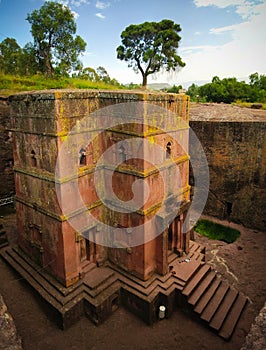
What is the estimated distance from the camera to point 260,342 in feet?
11.2

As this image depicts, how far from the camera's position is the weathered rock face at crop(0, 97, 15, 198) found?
15180 mm

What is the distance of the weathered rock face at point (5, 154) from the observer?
49.8ft

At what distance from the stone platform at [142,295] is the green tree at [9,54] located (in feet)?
79.2

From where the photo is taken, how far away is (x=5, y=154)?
50.6 feet

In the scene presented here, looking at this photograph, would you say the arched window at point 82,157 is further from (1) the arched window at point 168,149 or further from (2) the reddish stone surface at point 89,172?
(1) the arched window at point 168,149

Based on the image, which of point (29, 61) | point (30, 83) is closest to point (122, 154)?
point (30, 83)

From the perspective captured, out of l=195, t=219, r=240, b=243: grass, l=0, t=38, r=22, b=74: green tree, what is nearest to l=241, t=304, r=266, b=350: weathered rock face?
l=195, t=219, r=240, b=243: grass

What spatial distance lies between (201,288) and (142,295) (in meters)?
2.41

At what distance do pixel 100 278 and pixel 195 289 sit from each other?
361cm

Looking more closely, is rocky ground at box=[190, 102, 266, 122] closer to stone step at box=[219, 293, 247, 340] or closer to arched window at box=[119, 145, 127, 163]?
arched window at box=[119, 145, 127, 163]

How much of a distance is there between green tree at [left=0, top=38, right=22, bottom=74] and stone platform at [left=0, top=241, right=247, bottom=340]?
79.2 ft

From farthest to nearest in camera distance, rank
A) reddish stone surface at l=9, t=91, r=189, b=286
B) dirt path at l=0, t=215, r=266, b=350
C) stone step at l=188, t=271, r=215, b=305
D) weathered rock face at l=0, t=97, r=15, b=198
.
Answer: weathered rock face at l=0, t=97, r=15, b=198
stone step at l=188, t=271, r=215, b=305
reddish stone surface at l=9, t=91, r=189, b=286
dirt path at l=0, t=215, r=266, b=350

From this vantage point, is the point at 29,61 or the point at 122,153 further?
the point at 29,61

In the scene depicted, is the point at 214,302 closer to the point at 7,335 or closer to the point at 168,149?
the point at 168,149
